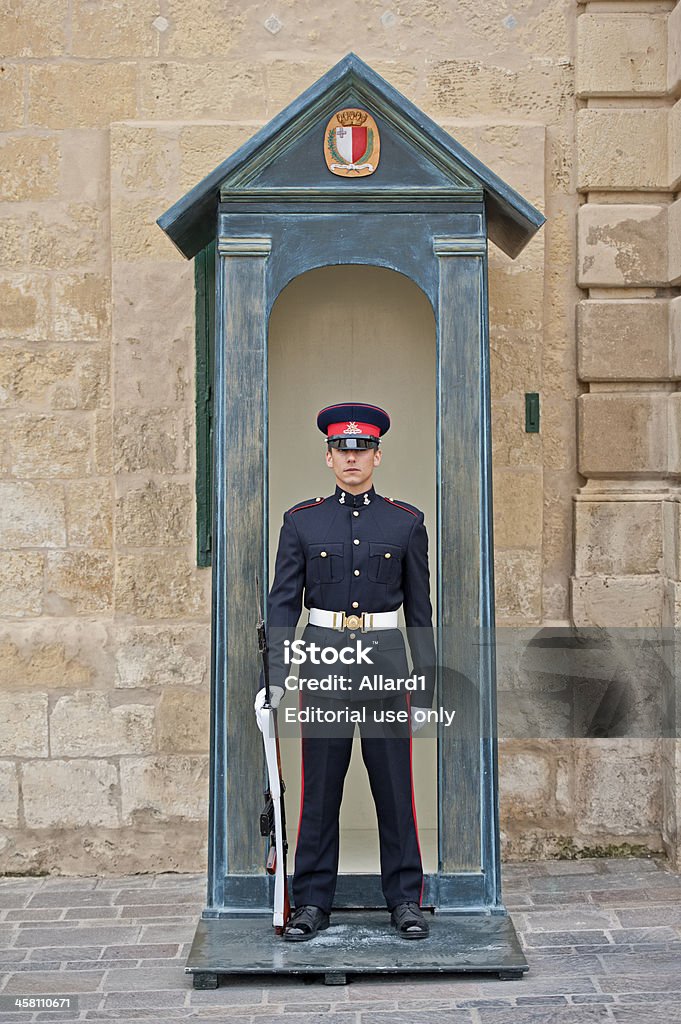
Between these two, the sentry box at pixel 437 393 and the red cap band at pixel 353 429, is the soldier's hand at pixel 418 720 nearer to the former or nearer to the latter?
the sentry box at pixel 437 393

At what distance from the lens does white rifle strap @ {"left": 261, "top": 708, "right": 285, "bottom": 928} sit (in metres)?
3.89

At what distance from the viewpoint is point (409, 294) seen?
14.8 ft

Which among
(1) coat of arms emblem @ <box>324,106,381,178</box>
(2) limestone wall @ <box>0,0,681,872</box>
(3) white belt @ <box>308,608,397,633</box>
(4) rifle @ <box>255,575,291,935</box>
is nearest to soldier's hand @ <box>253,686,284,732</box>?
(4) rifle @ <box>255,575,291,935</box>

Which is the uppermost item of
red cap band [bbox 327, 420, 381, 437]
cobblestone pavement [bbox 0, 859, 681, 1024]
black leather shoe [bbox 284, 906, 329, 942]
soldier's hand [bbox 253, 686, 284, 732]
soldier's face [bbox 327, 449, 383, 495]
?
red cap band [bbox 327, 420, 381, 437]

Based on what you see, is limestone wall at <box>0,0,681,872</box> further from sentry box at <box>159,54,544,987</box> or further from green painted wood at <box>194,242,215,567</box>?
sentry box at <box>159,54,544,987</box>

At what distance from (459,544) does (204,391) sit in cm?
130

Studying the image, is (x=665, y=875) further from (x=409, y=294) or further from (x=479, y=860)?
(x=409, y=294)

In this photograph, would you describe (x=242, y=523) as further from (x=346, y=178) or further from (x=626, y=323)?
(x=626, y=323)

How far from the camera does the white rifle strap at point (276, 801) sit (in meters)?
3.89

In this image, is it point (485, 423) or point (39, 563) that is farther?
point (39, 563)

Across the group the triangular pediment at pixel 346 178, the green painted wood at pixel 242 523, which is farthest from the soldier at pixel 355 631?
the triangular pediment at pixel 346 178

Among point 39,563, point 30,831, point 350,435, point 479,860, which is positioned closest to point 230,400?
point 350,435

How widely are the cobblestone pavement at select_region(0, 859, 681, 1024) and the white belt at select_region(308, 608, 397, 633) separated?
1.01 metres

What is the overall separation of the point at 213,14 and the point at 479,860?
313cm
